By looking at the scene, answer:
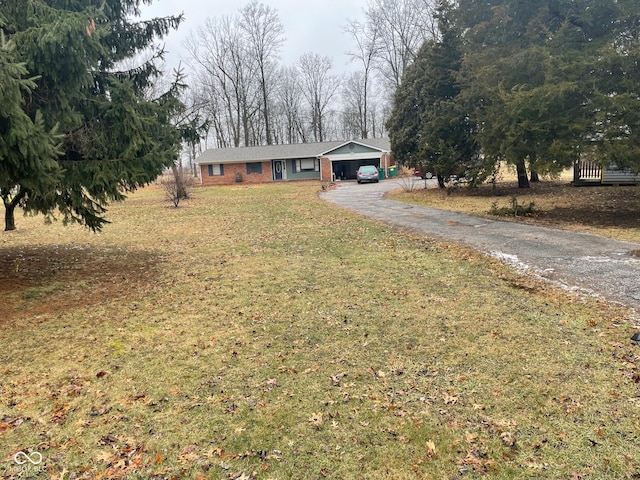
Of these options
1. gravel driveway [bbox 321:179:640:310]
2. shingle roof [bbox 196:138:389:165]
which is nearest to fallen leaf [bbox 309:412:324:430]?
gravel driveway [bbox 321:179:640:310]

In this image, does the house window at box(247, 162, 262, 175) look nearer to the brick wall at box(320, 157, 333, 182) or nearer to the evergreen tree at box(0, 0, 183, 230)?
the brick wall at box(320, 157, 333, 182)

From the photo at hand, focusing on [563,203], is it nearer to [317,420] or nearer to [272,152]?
[317,420]

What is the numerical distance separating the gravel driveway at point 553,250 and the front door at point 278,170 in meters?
27.1

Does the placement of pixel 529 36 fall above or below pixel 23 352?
above

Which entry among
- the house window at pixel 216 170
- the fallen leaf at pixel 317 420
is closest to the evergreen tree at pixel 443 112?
the fallen leaf at pixel 317 420

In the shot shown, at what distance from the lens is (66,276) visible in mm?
7164

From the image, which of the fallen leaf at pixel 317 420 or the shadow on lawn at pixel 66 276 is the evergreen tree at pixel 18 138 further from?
the fallen leaf at pixel 317 420

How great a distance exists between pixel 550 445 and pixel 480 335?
168 centimetres

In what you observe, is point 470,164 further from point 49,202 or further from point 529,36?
point 49,202

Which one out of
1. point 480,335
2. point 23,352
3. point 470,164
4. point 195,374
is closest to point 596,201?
point 470,164

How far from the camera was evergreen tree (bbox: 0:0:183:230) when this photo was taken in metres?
4.94

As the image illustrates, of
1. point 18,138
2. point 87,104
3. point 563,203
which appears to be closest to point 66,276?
point 87,104

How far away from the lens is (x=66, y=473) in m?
2.56

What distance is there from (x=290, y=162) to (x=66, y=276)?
3299cm
